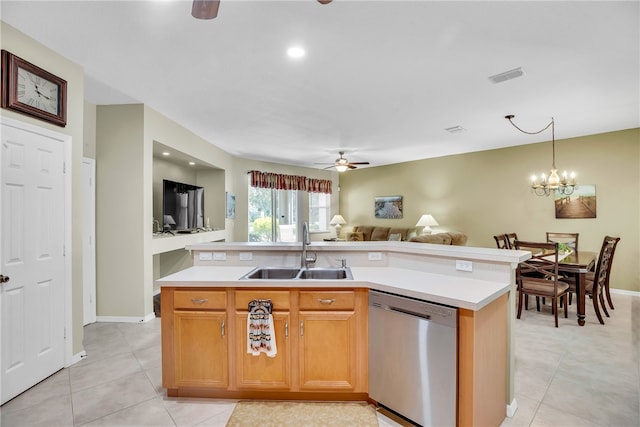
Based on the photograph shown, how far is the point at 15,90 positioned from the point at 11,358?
6.22ft

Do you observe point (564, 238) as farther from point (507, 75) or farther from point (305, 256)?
point (305, 256)

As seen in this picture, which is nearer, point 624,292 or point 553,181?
point 553,181

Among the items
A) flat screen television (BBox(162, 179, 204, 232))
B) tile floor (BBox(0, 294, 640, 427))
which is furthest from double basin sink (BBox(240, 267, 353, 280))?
flat screen television (BBox(162, 179, 204, 232))

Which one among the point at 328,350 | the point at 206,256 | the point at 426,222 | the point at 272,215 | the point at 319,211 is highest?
the point at 319,211

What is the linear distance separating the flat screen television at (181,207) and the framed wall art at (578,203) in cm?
625

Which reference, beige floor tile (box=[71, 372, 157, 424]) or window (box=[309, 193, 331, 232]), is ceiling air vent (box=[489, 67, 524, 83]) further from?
window (box=[309, 193, 331, 232])

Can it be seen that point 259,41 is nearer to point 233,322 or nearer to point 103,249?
point 233,322

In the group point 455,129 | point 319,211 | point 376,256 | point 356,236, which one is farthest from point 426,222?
point 376,256

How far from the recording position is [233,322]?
2.09 m

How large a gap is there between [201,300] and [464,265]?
181cm

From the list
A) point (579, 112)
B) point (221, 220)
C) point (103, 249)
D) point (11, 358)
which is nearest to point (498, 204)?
point (579, 112)

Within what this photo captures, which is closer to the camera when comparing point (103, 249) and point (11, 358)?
point (11, 358)

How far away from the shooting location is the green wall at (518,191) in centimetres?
478

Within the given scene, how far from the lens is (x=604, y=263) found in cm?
383
